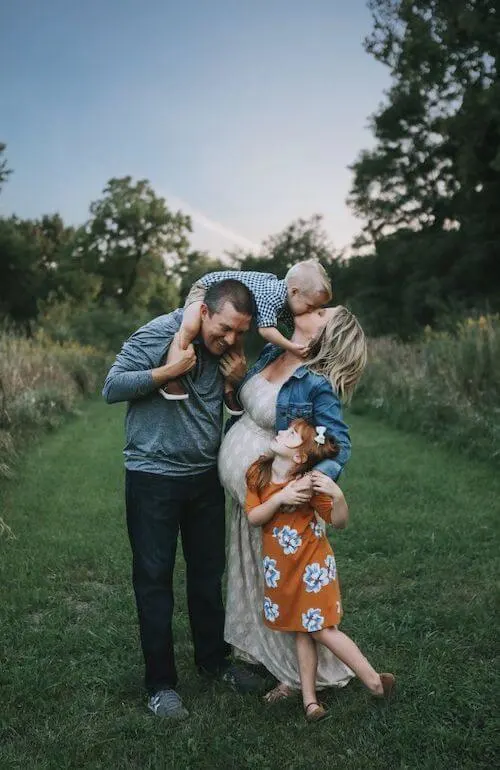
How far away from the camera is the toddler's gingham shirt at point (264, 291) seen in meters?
3.55

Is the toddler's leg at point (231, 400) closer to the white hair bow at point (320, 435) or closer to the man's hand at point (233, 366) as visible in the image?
the man's hand at point (233, 366)

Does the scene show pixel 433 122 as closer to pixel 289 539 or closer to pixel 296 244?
pixel 296 244

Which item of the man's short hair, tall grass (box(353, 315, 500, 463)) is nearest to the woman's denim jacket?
the man's short hair

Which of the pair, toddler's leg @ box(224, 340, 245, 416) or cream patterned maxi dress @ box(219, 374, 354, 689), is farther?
toddler's leg @ box(224, 340, 245, 416)

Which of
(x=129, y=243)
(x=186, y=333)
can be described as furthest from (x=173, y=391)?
(x=129, y=243)

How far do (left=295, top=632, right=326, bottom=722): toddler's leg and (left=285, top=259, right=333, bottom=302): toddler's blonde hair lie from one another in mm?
1542

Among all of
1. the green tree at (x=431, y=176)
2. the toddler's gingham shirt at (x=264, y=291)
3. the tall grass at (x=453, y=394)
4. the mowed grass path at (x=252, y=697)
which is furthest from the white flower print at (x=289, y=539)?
the green tree at (x=431, y=176)

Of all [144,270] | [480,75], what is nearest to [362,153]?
[480,75]

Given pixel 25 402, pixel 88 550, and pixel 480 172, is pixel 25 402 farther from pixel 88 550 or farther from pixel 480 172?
pixel 480 172

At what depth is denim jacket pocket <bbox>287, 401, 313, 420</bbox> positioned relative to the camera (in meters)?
3.42

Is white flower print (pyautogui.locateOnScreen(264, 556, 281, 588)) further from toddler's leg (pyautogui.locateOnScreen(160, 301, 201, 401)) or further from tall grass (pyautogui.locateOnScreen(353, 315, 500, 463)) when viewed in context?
tall grass (pyautogui.locateOnScreen(353, 315, 500, 463))

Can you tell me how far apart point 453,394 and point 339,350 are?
8357 mm

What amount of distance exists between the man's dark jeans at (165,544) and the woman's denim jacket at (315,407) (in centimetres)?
57

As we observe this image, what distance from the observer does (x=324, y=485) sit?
3365mm
